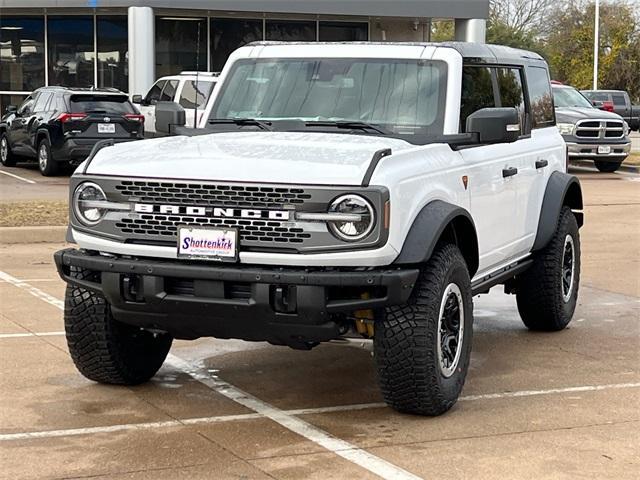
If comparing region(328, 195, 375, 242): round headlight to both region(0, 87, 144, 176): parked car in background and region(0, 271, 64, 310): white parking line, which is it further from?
region(0, 87, 144, 176): parked car in background

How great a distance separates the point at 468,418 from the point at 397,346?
2.21 ft

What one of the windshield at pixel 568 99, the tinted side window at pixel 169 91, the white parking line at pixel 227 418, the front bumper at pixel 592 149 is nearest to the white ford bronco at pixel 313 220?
the white parking line at pixel 227 418

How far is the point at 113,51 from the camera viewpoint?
30.0 meters

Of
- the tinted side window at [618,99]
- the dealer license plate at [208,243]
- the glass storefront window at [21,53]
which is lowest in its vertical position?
the dealer license plate at [208,243]

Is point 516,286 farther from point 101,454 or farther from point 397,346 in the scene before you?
point 101,454

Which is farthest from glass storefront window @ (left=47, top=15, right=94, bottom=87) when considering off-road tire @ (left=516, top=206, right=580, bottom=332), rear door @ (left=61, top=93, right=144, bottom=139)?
off-road tire @ (left=516, top=206, right=580, bottom=332)

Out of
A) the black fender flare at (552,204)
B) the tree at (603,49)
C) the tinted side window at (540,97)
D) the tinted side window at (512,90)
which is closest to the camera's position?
the tinted side window at (512,90)

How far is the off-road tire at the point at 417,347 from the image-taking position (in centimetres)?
582

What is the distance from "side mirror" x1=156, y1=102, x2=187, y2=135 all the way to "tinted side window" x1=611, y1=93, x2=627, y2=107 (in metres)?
39.0

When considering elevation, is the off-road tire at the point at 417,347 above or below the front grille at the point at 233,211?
below

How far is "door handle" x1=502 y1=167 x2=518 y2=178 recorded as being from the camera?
7.40 m

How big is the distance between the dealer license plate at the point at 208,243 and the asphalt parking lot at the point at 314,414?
2.94ft

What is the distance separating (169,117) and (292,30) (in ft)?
80.7

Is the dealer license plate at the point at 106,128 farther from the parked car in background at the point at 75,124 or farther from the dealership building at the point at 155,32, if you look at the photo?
the dealership building at the point at 155,32
